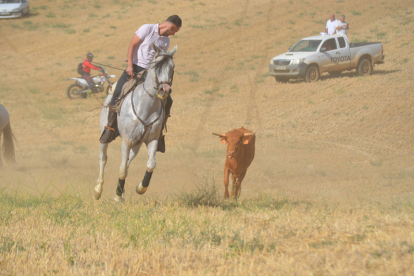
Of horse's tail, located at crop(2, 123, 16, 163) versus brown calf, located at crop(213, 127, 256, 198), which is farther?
horse's tail, located at crop(2, 123, 16, 163)

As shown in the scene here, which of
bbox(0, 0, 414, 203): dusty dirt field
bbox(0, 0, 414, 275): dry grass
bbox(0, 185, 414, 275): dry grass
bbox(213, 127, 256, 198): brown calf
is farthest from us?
bbox(0, 0, 414, 203): dusty dirt field

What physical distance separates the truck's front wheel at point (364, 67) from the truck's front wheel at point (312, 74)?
2.31 m

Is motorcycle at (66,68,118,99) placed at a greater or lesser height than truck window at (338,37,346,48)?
lesser

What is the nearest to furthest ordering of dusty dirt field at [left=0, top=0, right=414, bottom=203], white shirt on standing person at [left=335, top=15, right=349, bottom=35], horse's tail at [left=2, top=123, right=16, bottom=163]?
1. horse's tail at [left=2, top=123, right=16, bottom=163]
2. dusty dirt field at [left=0, top=0, right=414, bottom=203]
3. white shirt on standing person at [left=335, top=15, right=349, bottom=35]

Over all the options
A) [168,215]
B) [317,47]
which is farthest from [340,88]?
[168,215]

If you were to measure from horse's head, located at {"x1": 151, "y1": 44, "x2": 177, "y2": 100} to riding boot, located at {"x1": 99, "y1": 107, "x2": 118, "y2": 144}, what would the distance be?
131cm

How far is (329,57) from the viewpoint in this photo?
77.9 ft

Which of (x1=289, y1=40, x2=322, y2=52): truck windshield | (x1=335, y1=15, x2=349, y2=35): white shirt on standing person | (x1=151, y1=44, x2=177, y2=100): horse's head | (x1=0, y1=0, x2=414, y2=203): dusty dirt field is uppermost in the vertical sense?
(x1=335, y1=15, x2=349, y2=35): white shirt on standing person

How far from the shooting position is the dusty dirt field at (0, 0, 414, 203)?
44.1ft

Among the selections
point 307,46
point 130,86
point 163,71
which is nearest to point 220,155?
point 130,86

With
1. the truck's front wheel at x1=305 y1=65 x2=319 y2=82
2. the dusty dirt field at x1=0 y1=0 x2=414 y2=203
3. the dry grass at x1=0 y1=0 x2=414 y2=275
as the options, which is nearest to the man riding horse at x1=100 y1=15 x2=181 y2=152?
the dusty dirt field at x1=0 y1=0 x2=414 y2=203

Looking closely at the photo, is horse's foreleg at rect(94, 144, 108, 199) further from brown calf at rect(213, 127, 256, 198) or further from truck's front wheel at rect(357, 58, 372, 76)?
truck's front wheel at rect(357, 58, 372, 76)

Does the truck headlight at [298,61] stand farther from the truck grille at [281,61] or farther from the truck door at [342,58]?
the truck door at [342,58]

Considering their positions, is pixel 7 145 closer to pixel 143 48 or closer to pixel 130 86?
pixel 130 86
